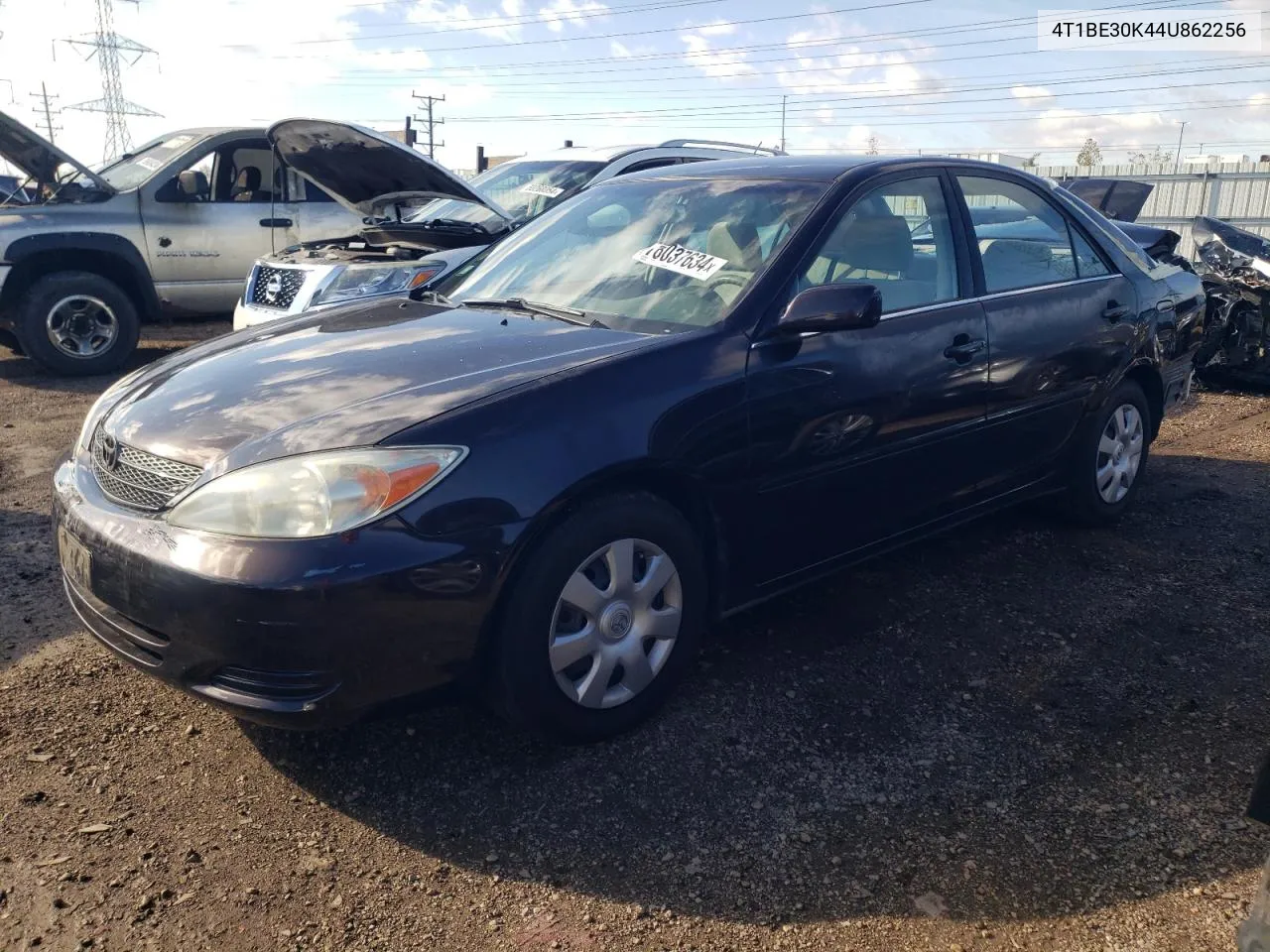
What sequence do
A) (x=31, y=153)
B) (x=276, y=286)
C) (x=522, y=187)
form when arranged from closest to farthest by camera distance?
(x=276, y=286)
(x=31, y=153)
(x=522, y=187)

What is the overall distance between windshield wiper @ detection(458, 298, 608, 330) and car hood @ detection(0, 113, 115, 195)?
216 inches

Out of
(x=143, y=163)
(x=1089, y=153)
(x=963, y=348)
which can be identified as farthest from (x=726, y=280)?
(x=1089, y=153)

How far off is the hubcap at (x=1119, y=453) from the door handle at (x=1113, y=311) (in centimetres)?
43

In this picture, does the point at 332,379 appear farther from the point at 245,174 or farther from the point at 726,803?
the point at 245,174

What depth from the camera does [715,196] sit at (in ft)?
12.2

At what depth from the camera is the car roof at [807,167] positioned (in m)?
3.69

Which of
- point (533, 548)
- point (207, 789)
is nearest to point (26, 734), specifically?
point (207, 789)

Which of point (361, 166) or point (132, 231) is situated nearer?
point (361, 166)

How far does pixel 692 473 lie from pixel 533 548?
568mm

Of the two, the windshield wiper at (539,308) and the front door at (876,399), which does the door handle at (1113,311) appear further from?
the windshield wiper at (539,308)

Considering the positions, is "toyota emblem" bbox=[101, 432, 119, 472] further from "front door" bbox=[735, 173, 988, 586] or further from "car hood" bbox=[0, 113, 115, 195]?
"car hood" bbox=[0, 113, 115, 195]

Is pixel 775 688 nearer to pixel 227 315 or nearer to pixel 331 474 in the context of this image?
pixel 331 474

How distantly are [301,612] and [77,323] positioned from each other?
22.7 feet

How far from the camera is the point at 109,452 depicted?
287 cm
